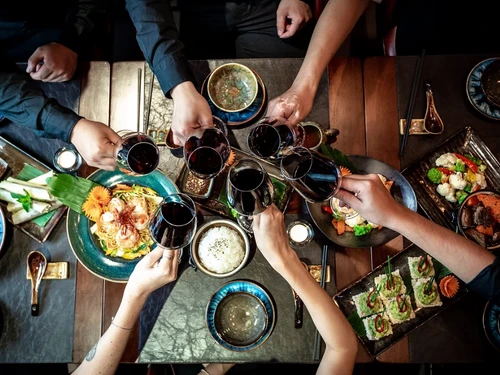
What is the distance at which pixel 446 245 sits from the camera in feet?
5.83

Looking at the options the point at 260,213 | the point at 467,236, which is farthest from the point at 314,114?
the point at 467,236

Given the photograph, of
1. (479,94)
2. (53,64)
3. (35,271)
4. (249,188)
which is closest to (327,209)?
(249,188)

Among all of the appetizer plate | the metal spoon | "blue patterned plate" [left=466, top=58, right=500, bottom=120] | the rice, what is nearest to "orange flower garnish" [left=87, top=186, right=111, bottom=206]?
the metal spoon

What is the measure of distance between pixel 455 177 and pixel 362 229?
22.3 inches

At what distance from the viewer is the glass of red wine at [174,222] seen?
162 cm

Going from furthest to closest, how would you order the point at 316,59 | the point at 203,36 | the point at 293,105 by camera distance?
the point at 203,36 < the point at 316,59 < the point at 293,105

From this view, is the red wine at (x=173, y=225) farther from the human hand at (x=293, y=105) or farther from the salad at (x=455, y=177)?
the salad at (x=455, y=177)

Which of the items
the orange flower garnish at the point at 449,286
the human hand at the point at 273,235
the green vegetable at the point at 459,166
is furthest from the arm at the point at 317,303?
the green vegetable at the point at 459,166

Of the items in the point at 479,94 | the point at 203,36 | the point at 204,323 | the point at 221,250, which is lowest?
the point at 204,323

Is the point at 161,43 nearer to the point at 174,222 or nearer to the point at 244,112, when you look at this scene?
→ the point at 244,112

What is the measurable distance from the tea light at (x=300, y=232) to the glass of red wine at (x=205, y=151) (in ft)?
1.72

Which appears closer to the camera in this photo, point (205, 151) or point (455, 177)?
point (205, 151)

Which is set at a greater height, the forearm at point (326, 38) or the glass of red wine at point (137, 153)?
the forearm at point (326, 38)

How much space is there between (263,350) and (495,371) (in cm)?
157
